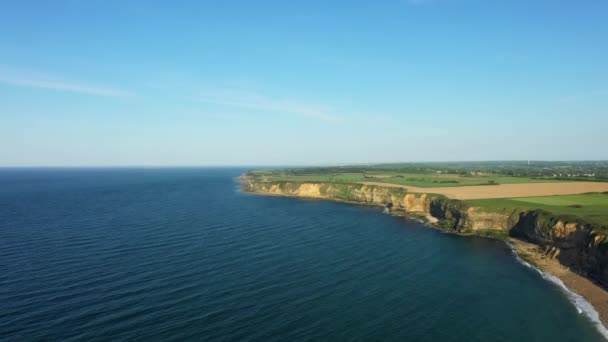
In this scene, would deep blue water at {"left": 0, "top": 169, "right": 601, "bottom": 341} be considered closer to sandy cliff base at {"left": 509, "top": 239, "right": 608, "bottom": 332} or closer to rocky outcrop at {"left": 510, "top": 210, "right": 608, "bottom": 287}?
sandy cliff base at {"left": 509, "top": 239, "right": 608, "bottom": 332}

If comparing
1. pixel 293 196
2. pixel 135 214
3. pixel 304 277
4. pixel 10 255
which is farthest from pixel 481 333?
pixel 293 196

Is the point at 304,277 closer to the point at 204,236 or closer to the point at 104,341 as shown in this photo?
the point at 104,341

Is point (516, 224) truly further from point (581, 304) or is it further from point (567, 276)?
point (581, 304)

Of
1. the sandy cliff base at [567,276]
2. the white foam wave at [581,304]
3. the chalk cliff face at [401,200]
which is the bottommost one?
the white foam wave at [581,304]

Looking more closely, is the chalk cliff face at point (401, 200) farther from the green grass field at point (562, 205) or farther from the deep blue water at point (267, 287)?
the deep blue water at point (267, 287)

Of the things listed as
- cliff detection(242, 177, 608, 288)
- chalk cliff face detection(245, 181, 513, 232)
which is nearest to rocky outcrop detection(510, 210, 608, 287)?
cliff detection(242, 177, 608, 288)

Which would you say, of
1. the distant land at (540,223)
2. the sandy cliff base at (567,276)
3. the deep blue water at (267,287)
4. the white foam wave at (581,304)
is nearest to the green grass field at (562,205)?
the distant land at (540,223)
